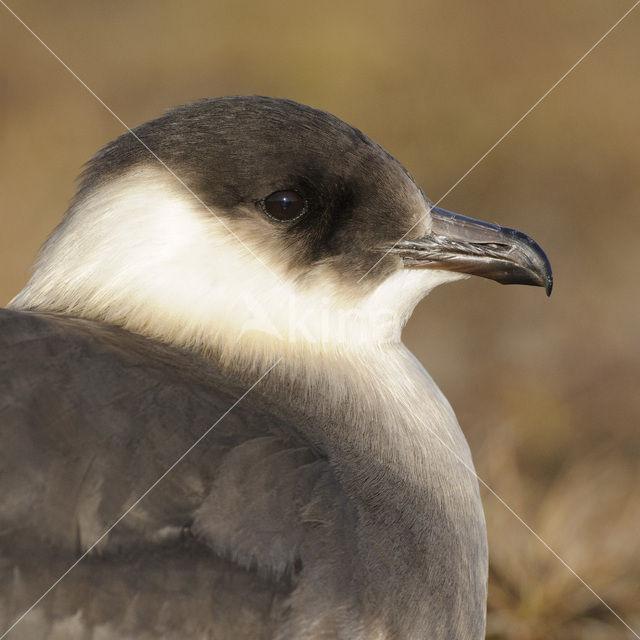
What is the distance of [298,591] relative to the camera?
6.40 feet

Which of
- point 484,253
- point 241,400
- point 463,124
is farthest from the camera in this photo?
point 463,124

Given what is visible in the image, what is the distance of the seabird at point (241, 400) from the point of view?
187 centimetres

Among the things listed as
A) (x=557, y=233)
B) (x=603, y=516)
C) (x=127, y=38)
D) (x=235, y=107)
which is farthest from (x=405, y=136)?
(x=235, y=107)

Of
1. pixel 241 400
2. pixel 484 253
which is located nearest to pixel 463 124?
pixel 484 253

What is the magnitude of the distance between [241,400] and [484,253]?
801 millimetres

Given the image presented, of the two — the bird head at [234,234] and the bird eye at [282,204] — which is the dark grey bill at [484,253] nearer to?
the bird head at [234,234]

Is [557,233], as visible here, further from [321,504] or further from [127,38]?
[321,504]

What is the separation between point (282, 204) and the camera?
235 centimetres

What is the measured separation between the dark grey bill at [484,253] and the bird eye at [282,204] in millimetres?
363

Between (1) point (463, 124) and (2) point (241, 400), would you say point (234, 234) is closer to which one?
(2) point (241, 400)

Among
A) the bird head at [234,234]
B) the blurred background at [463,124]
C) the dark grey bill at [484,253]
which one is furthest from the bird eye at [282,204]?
the blurred background at [463,124]

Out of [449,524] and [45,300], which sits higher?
[45,300]

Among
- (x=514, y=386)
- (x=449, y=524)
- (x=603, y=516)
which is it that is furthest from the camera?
(x=514, y=386)

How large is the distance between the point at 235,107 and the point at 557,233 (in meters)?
5.31
